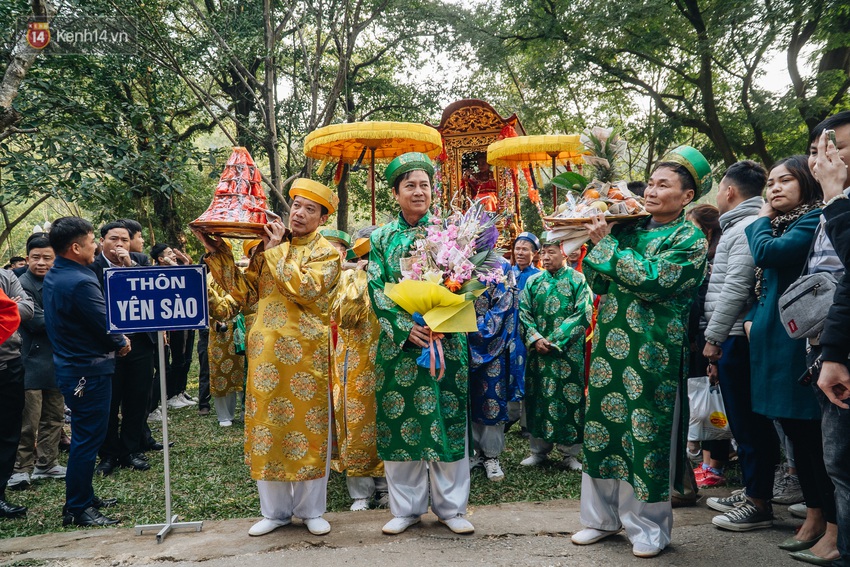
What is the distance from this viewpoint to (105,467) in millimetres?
5262

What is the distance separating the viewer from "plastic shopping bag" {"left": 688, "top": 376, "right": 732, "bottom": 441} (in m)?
4.26

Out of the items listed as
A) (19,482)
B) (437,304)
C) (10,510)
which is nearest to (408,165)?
(437,304)

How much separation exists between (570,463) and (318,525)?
2389mm

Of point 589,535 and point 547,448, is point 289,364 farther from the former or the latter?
point 547,448

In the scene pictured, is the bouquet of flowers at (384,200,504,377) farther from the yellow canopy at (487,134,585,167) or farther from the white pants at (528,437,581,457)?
the yellow canopy at (487,134,585,167)

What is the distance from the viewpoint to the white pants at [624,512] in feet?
10.4

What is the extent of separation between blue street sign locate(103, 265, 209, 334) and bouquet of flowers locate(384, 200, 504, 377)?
3.97 ft

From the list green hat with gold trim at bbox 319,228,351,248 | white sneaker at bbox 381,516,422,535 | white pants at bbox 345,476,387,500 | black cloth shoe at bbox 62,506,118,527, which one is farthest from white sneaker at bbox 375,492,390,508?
green hat with gold trim at bbox 319,228,351,248

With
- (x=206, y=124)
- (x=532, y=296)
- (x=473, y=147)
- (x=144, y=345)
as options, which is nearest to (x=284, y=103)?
(x=206, y=124)

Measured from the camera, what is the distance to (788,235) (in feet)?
10.0

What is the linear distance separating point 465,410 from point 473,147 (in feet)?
24.7

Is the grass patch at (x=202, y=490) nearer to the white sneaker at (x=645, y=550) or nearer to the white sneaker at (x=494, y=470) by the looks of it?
the white sneaker at (x=494, y=470)

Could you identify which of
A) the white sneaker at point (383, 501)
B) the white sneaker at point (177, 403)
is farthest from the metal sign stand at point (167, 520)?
the white sneaker at point (177, 403)

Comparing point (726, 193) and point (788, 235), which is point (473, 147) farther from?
point (788, 235)
